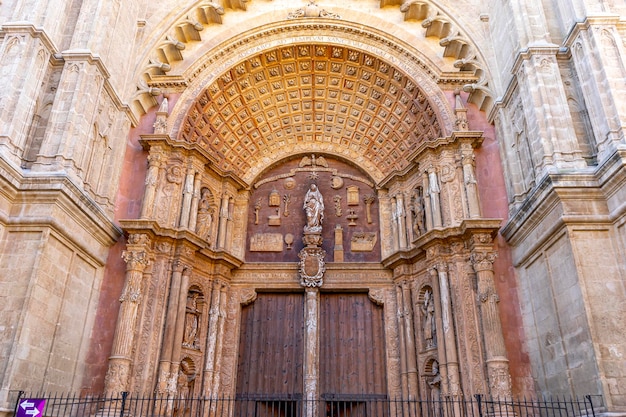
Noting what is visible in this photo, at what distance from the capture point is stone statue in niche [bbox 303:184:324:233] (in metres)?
12.2

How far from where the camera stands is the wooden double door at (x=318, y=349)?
1098cm

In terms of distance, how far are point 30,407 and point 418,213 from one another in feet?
27.0

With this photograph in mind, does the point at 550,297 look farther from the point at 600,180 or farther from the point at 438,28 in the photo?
the point at 438,28

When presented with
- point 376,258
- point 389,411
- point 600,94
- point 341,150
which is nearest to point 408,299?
point 376,258

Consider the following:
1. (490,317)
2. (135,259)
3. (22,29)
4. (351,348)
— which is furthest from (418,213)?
(22,29)

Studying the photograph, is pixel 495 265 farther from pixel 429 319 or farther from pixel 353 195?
pixel 353 195

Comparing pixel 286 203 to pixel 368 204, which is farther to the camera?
pixel 286 203

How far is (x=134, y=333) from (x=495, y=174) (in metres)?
7.95

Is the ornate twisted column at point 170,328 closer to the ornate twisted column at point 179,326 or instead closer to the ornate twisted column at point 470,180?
the ornate twisted column at point 179,326

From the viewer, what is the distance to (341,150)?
13555mm

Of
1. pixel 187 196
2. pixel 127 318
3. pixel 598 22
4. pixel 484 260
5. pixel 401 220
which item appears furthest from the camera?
pixel 401 220

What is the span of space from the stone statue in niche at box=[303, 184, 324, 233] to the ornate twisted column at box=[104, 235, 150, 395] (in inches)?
156

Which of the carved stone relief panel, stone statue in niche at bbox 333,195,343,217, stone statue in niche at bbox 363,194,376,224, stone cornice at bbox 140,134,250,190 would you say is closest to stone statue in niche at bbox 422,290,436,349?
the carved stone relief panel

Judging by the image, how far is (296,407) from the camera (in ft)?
35.3
